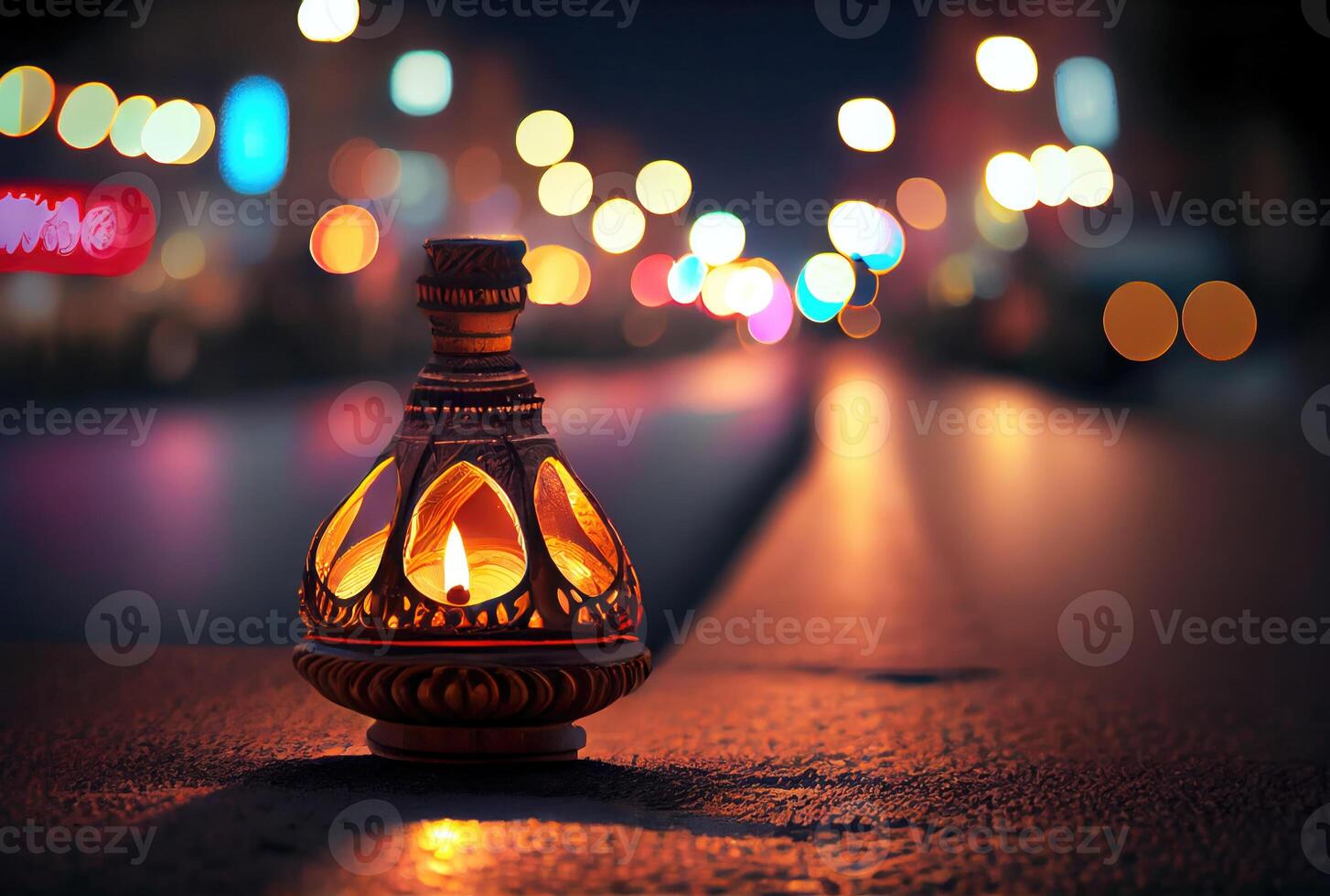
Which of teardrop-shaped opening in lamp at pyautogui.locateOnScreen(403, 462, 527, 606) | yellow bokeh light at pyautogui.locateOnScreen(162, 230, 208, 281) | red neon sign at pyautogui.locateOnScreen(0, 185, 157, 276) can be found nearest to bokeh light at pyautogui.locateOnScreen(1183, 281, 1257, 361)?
yellow bokeh light at pyautogui.locateOnScreen(162, 230, 208, 281)

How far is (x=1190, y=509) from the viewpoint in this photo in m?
15.4

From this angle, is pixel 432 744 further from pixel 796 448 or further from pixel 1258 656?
pixel 796 448

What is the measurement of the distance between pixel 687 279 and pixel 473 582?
8364 cm

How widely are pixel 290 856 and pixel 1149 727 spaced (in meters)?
3.88

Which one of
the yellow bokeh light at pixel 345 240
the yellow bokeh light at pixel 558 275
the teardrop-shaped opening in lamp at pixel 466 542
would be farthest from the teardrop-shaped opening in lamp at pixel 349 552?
→ the yellow bokeh light at pixel 558 275

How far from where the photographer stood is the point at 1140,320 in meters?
46.9

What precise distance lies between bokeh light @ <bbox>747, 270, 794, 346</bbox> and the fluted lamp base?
62.9m

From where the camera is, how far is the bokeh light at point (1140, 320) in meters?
44.2

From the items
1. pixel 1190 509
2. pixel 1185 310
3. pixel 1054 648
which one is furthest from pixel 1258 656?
pixel 1185 310

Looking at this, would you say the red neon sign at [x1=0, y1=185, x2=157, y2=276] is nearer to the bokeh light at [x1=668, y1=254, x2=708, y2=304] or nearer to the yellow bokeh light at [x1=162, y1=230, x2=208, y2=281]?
the yellow bokeh light at [x1=162, y1=230, x2=208, y2=281]

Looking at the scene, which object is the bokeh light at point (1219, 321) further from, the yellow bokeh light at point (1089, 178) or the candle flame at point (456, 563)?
the candle flame at point (456, 563)

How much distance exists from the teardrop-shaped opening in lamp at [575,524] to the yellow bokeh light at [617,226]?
229ft

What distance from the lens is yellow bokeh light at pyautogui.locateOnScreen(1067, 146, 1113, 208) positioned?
47.2 m

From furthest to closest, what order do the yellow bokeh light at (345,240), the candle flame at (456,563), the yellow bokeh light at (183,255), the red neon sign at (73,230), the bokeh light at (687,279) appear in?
the bokeh light at (687,279), the yellow bokeh light at (345,240), the yellow bokeh light at (183,255), the red neon sign at (73,230), the candle flame at (456,563)
